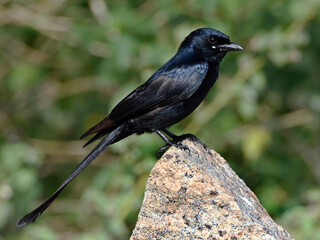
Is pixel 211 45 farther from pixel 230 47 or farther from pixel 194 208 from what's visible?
pixel 194 208

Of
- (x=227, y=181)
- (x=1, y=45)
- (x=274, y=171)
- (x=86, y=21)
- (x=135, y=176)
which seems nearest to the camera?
(x=227, y=181)

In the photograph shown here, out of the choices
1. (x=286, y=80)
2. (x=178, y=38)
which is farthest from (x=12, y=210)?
(x=286, y=80)

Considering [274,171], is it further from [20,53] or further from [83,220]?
[20,53]

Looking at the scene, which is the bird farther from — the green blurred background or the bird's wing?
the green blurred background

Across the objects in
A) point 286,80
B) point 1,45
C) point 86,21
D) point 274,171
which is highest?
point 1,45

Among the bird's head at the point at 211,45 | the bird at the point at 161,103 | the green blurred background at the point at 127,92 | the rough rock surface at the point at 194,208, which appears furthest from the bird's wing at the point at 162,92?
the rough rock surface at the point at 194,208

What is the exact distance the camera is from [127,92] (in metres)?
6.35

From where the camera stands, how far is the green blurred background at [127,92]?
636cm

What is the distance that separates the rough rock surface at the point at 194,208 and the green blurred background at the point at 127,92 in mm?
2168

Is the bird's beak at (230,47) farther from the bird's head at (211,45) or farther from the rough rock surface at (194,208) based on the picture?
the rough rock surface at (194,208)

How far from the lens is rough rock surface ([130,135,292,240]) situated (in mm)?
3359

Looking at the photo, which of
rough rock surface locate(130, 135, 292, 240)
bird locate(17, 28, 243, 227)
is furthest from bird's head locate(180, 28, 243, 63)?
rough rock surface locate(130, 135, 292, 240)

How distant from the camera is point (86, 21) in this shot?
7711 mm

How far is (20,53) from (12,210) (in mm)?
2360
